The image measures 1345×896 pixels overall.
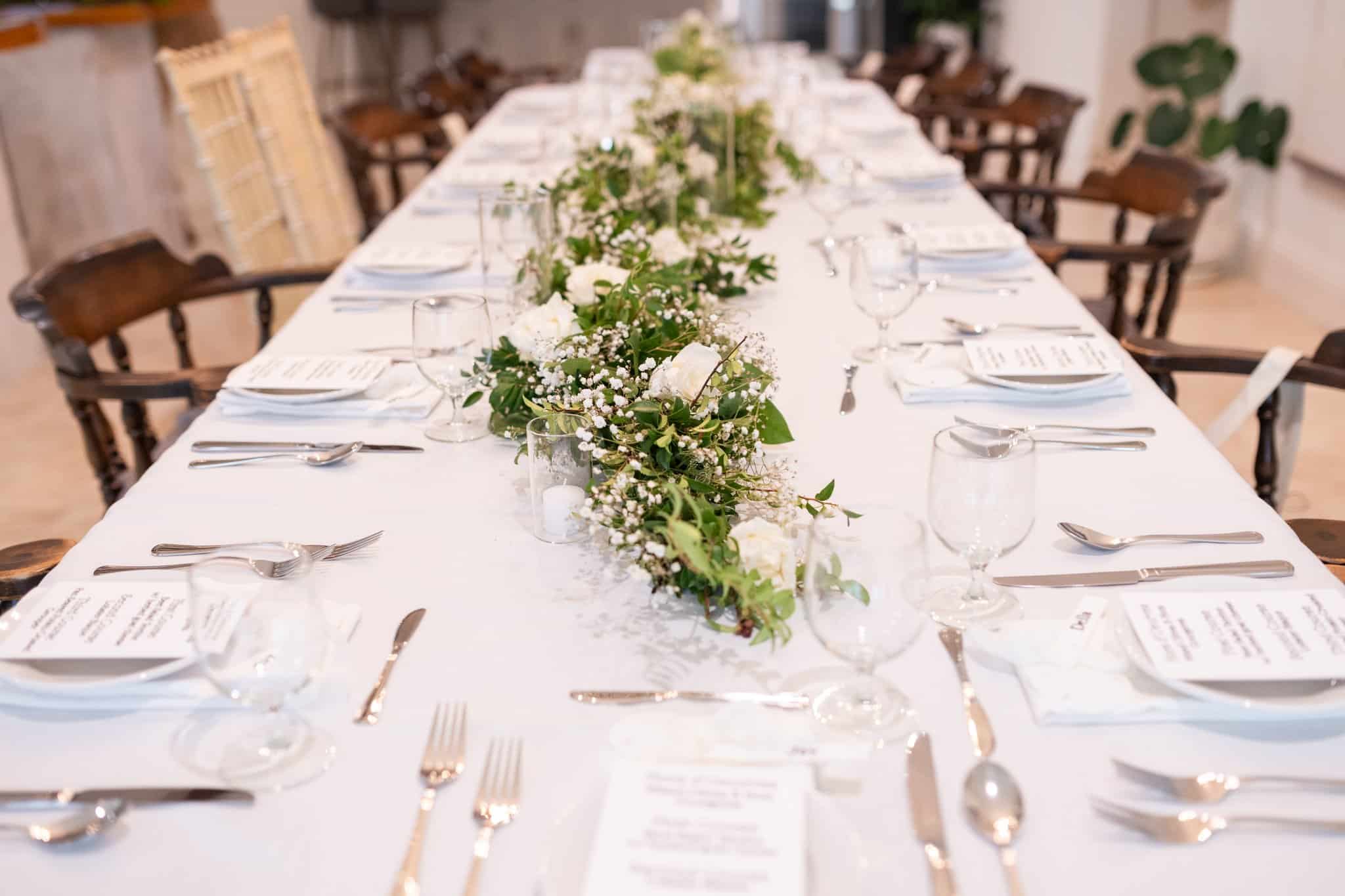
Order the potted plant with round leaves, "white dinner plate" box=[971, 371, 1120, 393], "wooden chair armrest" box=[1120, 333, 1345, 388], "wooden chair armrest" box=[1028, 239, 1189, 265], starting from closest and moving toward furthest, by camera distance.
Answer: "white dinner plate" box=[971, 371, 1120, 393] → "wooden chair armrest" box=[1120, 333, 1345, 388] → "wooden chair armrest" box=[1028, 239, 1189, 265] → the potted plant with round leaves

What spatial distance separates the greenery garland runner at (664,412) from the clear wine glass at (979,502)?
0.12 metres

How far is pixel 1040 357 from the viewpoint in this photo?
170cm

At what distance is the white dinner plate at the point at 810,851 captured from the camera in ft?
2.67

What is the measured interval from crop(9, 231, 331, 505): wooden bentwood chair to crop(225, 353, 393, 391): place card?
0.48 feet

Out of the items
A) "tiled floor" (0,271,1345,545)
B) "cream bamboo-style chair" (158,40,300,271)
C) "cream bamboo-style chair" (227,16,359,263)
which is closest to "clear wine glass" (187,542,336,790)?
"cream bamboo-style chair" (158,40,300,271)

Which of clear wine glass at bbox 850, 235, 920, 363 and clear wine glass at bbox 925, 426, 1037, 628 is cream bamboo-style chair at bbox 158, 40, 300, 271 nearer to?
clear wine glass at bbox 850, 235, 920, 363

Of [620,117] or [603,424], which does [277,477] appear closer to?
[603,424]

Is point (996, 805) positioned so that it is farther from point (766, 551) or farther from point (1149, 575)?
point (1149, 575)

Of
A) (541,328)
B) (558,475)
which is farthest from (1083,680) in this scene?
(541,328)

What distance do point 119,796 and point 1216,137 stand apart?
15.5ft

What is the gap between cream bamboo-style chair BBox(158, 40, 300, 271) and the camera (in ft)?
9.46

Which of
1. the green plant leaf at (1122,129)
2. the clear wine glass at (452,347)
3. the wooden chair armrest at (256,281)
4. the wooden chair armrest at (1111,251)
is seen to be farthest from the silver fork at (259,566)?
the green plant leaf at (1122,129)

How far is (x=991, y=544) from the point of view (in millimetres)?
1092

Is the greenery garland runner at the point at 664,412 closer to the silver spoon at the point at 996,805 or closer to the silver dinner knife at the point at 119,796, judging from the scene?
the silver spoon at the point at 996,805
